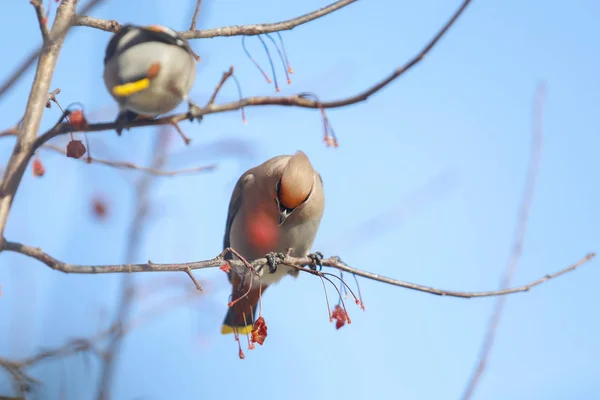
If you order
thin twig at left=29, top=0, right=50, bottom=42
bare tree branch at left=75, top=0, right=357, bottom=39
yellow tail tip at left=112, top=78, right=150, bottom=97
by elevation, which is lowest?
thin twig at left=29, top=0, right=50, bottom=42

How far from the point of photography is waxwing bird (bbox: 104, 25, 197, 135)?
9.81 ft

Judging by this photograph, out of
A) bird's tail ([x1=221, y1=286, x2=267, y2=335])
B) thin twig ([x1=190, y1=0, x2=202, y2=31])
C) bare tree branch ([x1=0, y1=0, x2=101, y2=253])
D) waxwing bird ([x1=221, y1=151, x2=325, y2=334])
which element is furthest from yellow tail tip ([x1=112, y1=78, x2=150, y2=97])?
bird's tail ([x1=221, y1=286, x2=267, y2=335])

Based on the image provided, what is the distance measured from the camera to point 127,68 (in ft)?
9.87

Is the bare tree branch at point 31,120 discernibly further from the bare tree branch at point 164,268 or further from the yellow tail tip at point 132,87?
the yellow tail tip at point 132,87

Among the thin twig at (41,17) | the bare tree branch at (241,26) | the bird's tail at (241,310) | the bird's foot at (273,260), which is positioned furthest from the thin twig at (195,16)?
the bird's tail at (241,310)

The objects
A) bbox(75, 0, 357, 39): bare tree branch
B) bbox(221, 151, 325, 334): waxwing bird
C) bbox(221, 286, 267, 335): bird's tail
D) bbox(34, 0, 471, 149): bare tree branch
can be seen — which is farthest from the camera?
bbox(221, 286, 267, 335): bird's tail

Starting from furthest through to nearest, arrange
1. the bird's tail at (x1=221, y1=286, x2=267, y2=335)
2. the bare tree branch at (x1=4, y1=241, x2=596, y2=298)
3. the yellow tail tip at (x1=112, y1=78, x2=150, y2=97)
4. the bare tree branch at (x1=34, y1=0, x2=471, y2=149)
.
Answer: the bird's tail at (x1=221, y1=286, x2=267, y2=335)
the yellow tail tip at (x1=112, y1=78, x2=150, y2=97)
the bare tree branch at (x1=4, y1=241, x2=596, y2=298)
the bare tree branch at (x1=34, y1=0, x2=471, y2=149)

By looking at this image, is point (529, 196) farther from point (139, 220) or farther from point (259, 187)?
point (259, 187)

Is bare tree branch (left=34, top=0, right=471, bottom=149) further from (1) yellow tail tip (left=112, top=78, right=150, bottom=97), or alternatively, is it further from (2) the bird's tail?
(2) the bird's tail

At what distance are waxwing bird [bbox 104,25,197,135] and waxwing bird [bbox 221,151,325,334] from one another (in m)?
1.11

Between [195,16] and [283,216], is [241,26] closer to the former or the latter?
[195,16]

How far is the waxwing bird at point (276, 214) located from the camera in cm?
405

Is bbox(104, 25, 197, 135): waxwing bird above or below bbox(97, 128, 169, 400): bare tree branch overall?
above

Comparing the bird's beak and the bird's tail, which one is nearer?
the bird's beak
